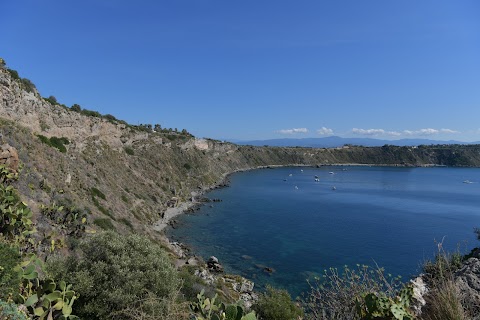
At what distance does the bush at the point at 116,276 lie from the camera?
43.8ft

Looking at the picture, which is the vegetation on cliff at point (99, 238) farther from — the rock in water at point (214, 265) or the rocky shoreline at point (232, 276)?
the rock in water at point (214, 265)

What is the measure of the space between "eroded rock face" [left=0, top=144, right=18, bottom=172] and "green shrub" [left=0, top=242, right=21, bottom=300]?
18049mm

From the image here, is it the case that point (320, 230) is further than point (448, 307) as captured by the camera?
Yes

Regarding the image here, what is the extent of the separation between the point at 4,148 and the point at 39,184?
19.9 ft

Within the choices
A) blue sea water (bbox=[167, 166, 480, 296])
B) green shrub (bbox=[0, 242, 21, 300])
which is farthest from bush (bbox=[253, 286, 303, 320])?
green shrub (bbox=[0, 242, 21, 300])

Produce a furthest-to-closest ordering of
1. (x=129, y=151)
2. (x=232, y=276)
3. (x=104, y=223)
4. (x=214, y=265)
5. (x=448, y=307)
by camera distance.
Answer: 1. (x=129, y=151)
2. (x=214, y=265)
3. (x=232, y=276)
4. (x=104, y=223)
5. (x=448, y=307)

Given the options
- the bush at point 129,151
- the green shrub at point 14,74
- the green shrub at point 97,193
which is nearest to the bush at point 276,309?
the green shrub at point 97,193

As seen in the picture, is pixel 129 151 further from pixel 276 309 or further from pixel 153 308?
pixel 153 308

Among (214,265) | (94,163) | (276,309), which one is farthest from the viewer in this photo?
(94,163)

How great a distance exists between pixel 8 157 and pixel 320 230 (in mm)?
53049

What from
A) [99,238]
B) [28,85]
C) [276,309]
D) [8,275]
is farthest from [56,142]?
[8,275]

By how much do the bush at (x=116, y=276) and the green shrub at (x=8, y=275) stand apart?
2.66 m

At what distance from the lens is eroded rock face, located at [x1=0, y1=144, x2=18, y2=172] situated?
86.4 ft

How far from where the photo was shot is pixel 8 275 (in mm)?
10938
